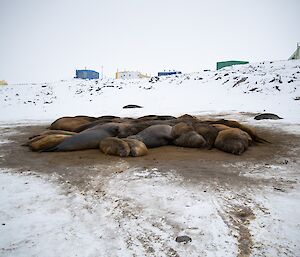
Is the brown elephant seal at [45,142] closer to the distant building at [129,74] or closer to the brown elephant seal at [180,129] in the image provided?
the brown elephant seal at [180,129]

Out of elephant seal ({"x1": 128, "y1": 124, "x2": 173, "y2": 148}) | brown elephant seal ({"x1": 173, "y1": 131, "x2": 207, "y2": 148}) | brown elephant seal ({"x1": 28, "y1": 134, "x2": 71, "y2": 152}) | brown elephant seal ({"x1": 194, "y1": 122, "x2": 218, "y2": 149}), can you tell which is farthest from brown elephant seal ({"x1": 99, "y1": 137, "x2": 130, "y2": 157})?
brown elephant seal ({"x1": 194, "y1": 122, "x2": 218, "y2": 149})

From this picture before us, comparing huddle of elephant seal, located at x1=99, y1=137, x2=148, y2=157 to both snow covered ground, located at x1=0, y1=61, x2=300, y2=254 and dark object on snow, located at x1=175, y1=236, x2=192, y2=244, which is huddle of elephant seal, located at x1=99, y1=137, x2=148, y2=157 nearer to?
snow covered ground, located at x1=0, y1=61, x2=300, y2=254

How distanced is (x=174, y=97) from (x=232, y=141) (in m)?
13.7

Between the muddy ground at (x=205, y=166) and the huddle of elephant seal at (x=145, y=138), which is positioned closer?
the muddy ground at (x=205, y=166)

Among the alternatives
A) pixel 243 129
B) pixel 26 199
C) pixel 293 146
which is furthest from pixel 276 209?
pixel 243 129

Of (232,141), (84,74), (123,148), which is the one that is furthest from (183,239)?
(84,74)

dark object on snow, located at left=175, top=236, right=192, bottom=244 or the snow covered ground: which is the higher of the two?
dark object on snow, located at left=175, top=236, right=192, bottom=244

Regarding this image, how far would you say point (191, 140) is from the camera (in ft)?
19.8

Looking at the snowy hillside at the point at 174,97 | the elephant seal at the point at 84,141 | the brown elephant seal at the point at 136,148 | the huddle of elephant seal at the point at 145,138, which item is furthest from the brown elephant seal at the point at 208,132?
the snowy hillside at the point at 174,97

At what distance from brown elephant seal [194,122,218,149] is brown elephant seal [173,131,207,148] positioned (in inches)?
5.3

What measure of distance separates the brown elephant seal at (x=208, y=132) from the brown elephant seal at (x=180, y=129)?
20 centimetres

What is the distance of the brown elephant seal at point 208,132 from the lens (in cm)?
599

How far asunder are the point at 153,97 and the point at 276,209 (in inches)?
672

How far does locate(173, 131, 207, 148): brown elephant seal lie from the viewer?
5.96 metres
